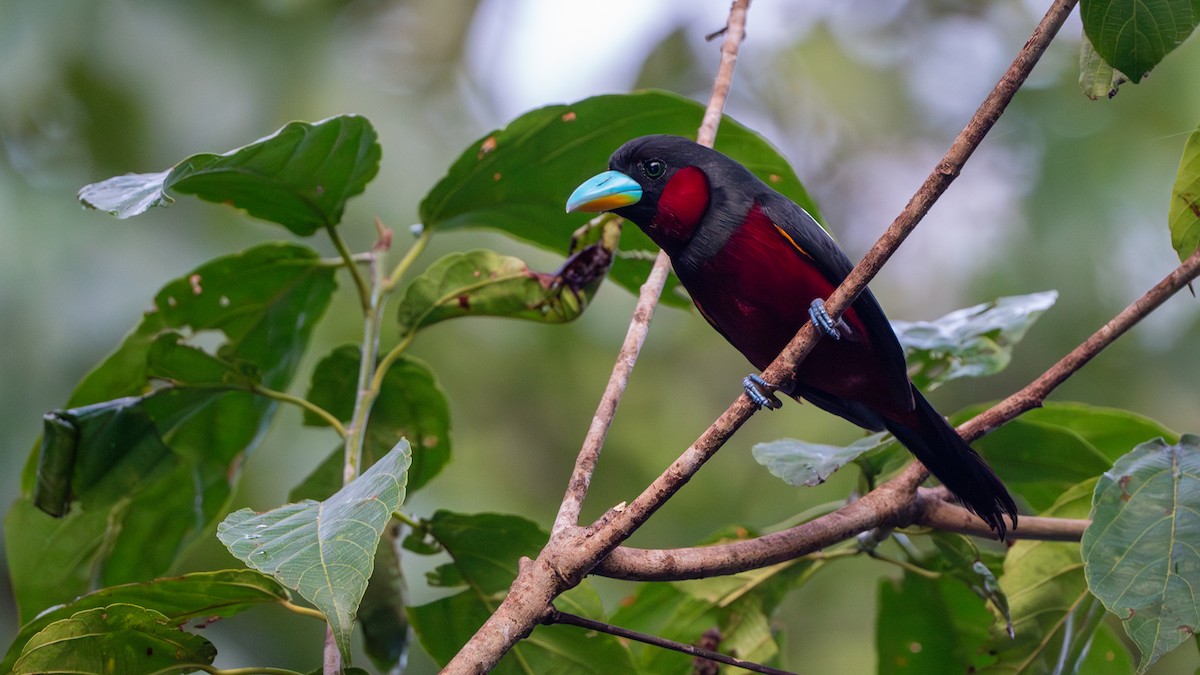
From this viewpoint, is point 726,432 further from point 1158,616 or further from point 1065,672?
point 1065,672

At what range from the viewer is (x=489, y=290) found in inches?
76.5

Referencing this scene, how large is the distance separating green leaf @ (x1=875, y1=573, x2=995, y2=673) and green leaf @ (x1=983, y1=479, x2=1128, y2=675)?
12cm

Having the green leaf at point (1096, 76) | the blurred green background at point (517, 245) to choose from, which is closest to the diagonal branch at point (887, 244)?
the green leaf at point (1096, 76)

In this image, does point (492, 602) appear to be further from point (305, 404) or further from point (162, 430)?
point (162, 430)

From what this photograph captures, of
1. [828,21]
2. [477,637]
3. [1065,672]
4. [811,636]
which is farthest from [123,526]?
[828,21]

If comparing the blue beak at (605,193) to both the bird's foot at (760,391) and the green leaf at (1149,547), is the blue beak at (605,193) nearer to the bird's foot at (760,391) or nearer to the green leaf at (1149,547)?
the bird's foot at (760,391)

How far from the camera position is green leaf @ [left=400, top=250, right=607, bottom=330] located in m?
1.92

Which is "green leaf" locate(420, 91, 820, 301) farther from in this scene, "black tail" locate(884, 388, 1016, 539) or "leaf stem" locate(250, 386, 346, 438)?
"black tail" locate(884, 388, 1016, 539)

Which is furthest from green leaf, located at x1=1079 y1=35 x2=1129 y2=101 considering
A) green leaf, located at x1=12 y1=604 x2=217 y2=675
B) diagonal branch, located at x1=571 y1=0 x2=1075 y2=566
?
green leaf, located at x1=12 y1=604 x2=217 y2=675

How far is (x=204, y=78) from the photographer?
4.86m

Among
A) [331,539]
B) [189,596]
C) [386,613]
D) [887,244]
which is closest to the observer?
[331,539]

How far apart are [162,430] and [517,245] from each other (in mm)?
3054

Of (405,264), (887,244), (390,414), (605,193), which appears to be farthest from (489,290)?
(887,244)

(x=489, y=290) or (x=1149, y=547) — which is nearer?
(x=1149, y=547)
